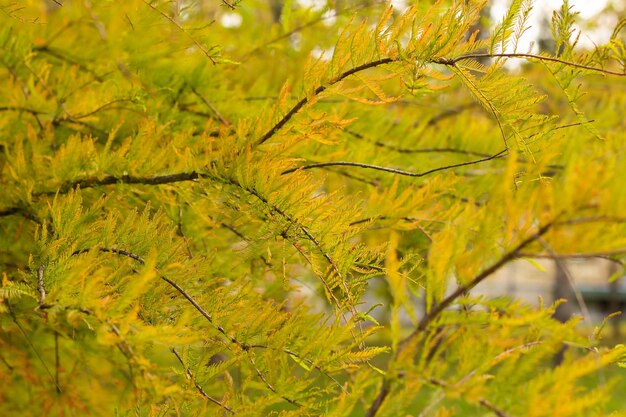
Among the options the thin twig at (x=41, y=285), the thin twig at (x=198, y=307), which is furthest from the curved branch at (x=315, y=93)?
the thin twig at (x=41, y=285)

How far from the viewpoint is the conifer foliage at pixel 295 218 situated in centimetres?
57

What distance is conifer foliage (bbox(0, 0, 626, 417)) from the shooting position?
0.57 meters

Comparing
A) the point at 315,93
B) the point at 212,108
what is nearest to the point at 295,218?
the point at 315,93

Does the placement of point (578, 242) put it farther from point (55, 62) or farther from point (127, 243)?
point (55, 62)

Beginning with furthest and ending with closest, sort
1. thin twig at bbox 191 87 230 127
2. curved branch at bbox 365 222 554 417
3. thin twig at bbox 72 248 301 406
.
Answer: thin twig at bbox 191 87 230 127
thin twig at bbox 72 248 301 406
curved branch at bbox 365 222 554 417

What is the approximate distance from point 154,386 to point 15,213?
632 mm

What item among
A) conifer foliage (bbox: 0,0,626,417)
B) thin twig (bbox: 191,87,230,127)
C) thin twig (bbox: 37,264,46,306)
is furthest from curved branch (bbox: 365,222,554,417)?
thin twig (bbox: 191,87,230,127)

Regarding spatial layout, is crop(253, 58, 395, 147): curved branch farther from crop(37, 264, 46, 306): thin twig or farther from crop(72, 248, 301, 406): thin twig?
crop(37, 264, 46, 306): thin twig

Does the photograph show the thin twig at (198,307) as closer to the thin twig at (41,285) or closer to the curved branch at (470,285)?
the thin twig at (41,285)

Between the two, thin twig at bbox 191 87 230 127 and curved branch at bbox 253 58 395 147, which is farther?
thin twig at bbox 191 87 230 127

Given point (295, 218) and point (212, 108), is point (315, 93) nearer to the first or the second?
point (295, 218)

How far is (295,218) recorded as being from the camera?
811 mm

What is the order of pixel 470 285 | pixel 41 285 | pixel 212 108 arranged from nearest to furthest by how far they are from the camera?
pixel 470 285 → pixel 41 285 → pixel 212 108

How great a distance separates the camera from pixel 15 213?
3.49 feet
